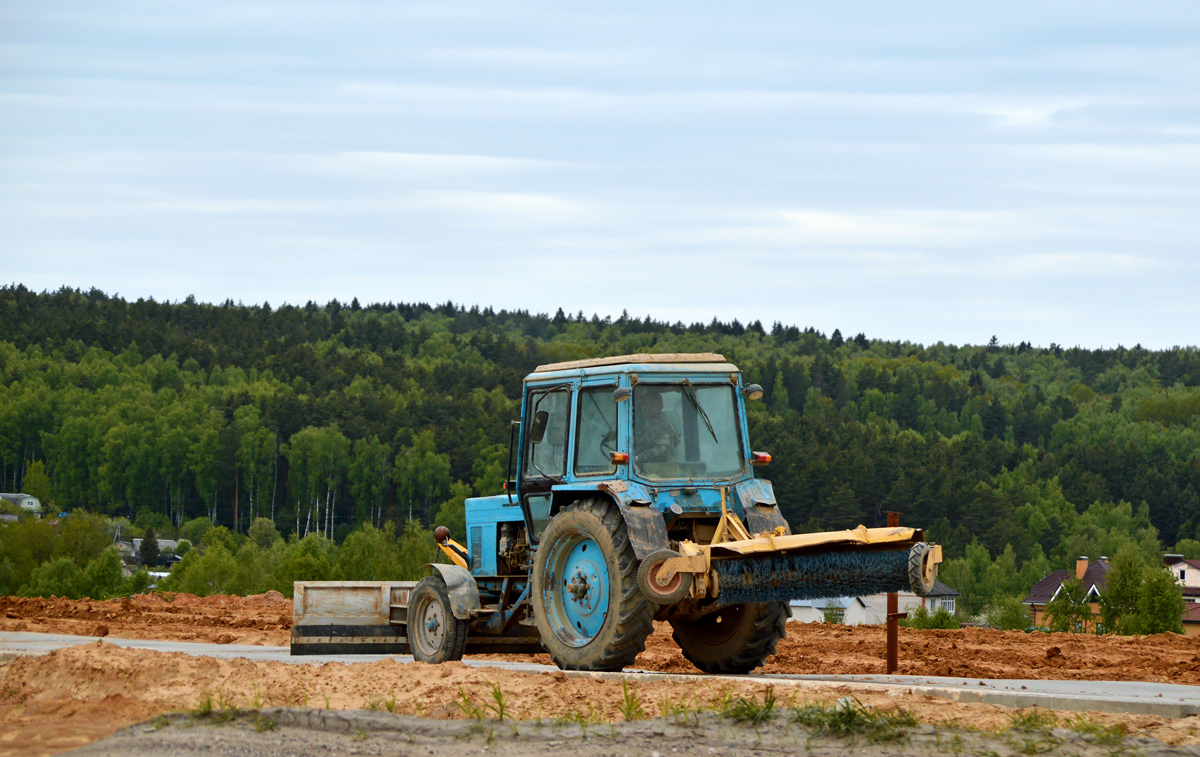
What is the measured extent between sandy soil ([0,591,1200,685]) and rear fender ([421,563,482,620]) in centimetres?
141

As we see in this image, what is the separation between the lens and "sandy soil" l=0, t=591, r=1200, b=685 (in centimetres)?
1357

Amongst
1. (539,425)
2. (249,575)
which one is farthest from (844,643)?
(249,575)

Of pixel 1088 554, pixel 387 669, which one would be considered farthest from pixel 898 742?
pixel 1088 554

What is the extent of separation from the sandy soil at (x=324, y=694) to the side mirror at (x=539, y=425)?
2.79 meters

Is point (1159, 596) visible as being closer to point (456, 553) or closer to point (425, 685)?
point (456, 553)

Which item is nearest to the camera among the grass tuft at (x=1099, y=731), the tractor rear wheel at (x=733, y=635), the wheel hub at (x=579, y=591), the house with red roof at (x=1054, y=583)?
the grass tuft at (x=1099, y=731)

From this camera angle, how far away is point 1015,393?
18362cm

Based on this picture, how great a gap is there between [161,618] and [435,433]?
364ft

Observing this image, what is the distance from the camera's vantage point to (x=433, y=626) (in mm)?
14062

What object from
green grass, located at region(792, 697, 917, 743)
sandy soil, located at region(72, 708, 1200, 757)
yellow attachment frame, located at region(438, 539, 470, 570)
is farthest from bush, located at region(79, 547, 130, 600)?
green grass, located at region(792, 697, 917, 743)

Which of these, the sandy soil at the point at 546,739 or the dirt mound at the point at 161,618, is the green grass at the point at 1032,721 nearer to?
the sandy soil at the point at 546,739

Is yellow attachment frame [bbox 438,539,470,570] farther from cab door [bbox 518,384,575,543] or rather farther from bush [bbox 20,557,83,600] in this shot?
bush [bbox 20,557,83,600]

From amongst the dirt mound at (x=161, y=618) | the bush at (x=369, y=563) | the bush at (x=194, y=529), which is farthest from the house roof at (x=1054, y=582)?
the bush at (x=194, y=529)

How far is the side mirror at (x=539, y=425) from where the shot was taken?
13445 mm
